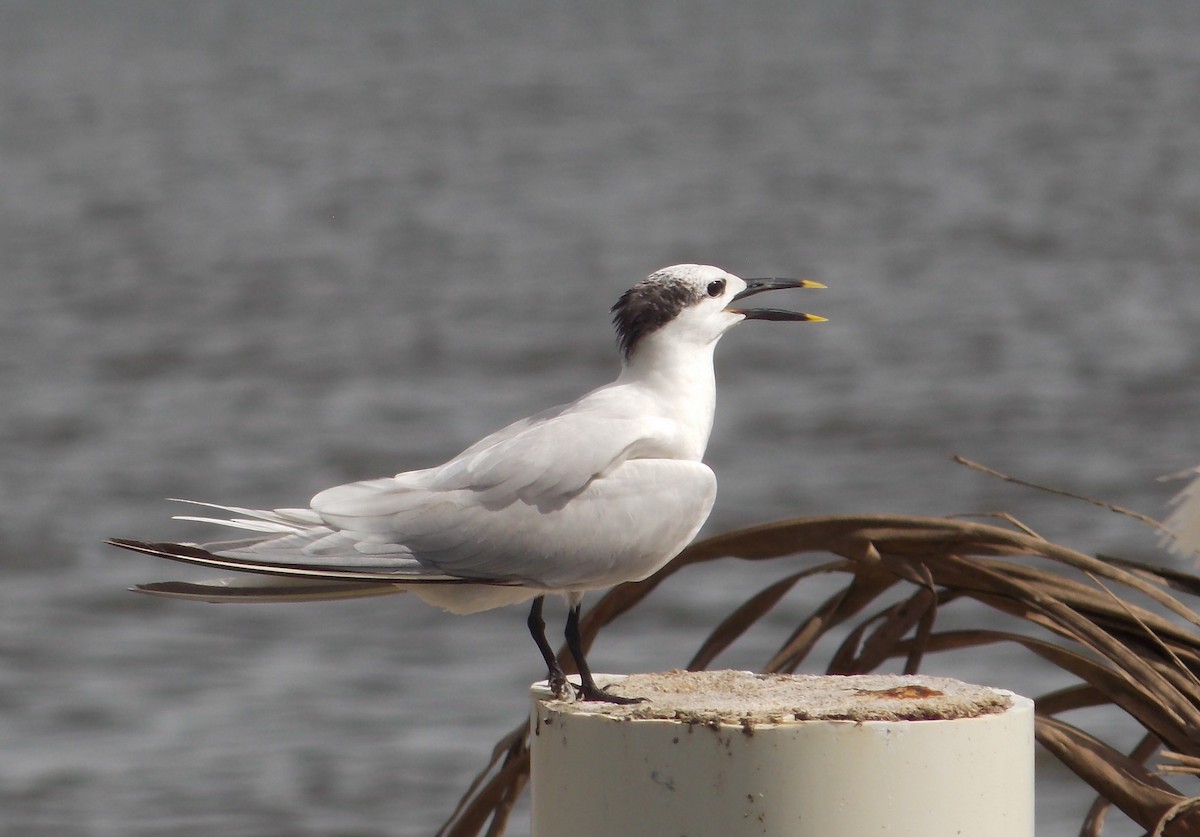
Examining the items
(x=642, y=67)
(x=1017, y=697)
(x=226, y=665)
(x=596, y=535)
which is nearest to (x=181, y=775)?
(x=226, y=665)

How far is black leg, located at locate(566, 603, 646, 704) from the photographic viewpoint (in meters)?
2.58

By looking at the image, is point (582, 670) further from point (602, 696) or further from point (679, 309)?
point (679, 309)

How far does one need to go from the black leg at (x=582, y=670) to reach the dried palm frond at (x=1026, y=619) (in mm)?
242

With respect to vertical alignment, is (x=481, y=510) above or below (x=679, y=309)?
below

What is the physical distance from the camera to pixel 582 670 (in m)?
2.74

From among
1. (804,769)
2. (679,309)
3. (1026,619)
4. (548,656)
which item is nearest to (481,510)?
(548,656)

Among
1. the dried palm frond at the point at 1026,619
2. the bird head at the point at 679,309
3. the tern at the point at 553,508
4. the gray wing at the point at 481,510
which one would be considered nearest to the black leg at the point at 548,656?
the tern at the point at 553,508

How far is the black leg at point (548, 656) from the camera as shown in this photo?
270cm

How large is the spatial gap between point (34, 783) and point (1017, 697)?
5316mm

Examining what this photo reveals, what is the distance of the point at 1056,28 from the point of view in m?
33.2

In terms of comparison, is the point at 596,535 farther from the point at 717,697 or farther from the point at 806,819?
the point at 806,819

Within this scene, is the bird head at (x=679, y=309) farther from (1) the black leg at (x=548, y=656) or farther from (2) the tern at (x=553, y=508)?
(1) the black leg at (x=548, y=656)

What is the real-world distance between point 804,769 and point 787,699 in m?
0.22

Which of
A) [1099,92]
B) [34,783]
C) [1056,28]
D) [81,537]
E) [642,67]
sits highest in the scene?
[1056,28]
